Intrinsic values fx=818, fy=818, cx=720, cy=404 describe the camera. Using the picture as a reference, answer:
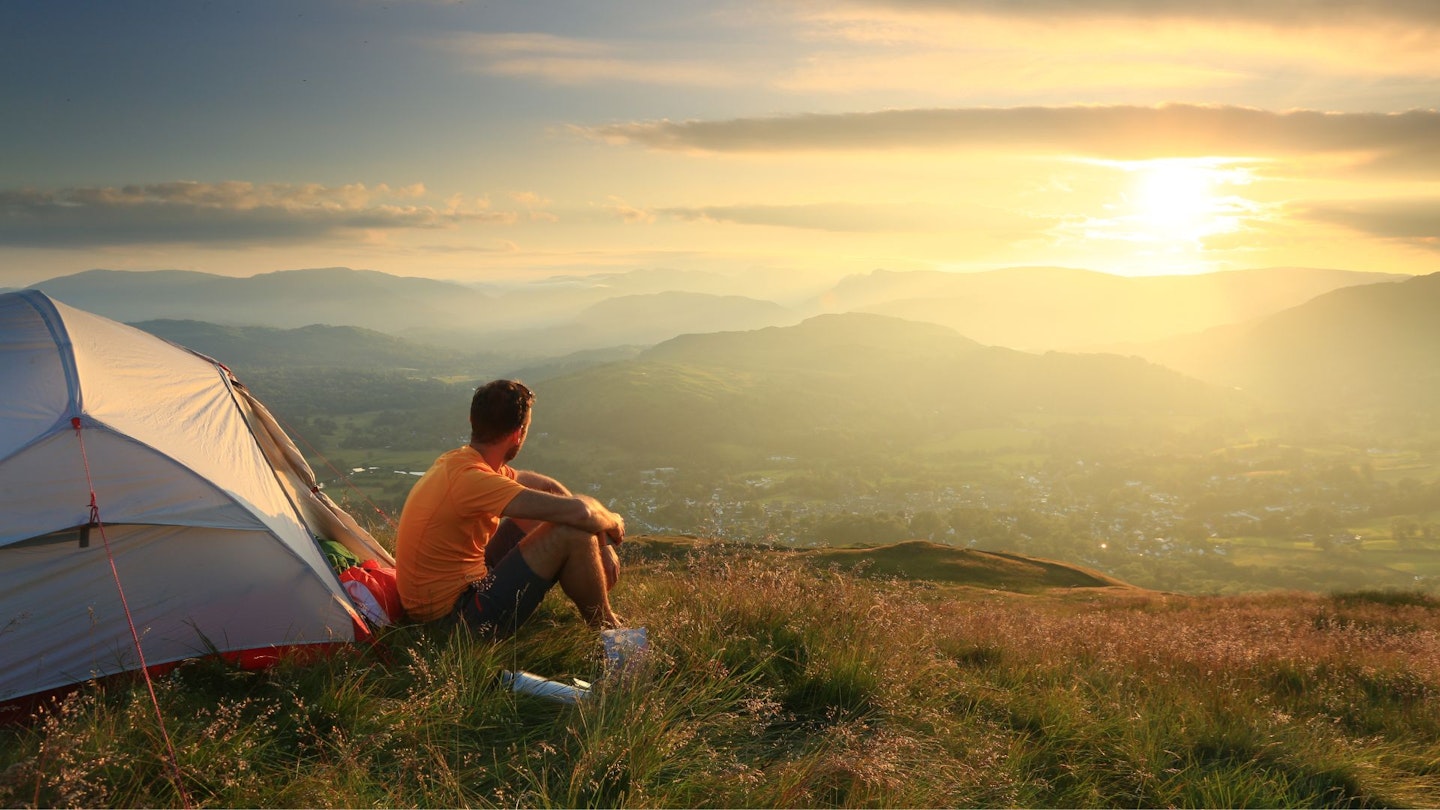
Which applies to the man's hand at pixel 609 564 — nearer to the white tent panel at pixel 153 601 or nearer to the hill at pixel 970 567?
the white tent panel at pixel 153 601

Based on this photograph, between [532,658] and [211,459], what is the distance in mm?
3361

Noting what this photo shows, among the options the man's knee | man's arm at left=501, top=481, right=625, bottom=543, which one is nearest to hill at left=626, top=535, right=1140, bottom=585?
the man's knee

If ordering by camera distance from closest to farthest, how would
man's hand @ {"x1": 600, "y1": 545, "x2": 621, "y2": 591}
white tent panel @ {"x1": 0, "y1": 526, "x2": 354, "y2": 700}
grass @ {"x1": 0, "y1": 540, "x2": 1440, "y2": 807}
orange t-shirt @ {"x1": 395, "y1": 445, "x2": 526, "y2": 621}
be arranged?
grass @ {"x1": 0, "y1": 540, "x2": 1440, "y2": 807} → white tent panel @ {"x1": 0, "y1": 526, "x2": 354, "y2": 700} → orange t-shirt @ {"x1": 395, "y1": 445, "x2": 526, "y2": 621} → man's hand @ {"x1": 600, "y1": 545, "x2": 621, "y2": 591}

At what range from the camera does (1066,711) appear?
5.51 metres

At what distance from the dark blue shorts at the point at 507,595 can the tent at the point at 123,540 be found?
0.99 metres

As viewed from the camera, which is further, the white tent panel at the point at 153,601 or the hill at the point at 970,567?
the hill at the point at 970,567

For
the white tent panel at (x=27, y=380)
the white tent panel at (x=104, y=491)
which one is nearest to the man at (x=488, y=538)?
the white tent panel at (x=104, y=491)

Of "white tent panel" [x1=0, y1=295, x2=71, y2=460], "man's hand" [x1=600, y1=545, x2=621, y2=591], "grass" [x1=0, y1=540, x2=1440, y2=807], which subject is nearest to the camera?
"grass" [x1=0, y1=540, x2=1440, y2=807]

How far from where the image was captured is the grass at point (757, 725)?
3.91m

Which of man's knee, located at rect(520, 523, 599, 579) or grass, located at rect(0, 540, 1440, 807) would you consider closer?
grass, located at rect(0, 540, 1440, 807)

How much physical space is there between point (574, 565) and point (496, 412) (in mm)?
1367

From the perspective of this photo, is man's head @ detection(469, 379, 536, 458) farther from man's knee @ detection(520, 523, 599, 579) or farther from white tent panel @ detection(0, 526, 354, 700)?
white tent panel @ detection(0, 526, 354, 700)

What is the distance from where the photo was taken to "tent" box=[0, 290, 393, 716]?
5.80 m

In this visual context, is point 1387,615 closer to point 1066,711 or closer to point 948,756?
point 1066,711
